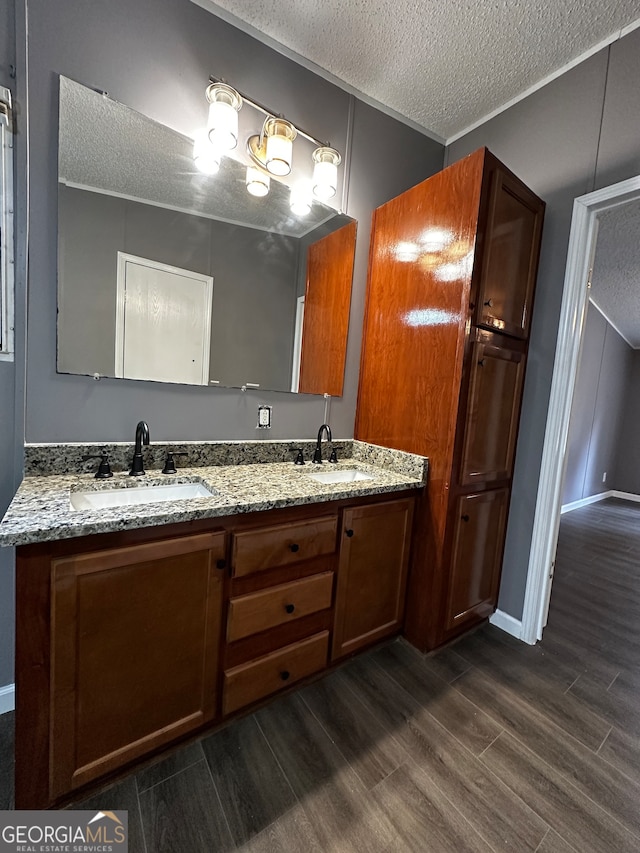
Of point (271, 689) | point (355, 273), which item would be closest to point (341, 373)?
point (355, 273)

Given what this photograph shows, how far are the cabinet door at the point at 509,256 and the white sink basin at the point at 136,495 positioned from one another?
145cm

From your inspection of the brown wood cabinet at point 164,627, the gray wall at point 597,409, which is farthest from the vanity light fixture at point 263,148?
the gray wall at point 597,409

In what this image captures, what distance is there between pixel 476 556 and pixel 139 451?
170cm

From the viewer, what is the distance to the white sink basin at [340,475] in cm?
185

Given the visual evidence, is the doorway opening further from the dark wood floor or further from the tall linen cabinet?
the dark wood floor

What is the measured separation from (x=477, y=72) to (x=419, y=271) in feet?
3.40

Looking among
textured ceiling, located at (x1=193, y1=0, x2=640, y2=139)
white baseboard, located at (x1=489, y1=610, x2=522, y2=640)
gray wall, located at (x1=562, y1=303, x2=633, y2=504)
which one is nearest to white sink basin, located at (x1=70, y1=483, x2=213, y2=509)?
white baseboard, located at (x1=489, y1=610, x2=522, y2=640)

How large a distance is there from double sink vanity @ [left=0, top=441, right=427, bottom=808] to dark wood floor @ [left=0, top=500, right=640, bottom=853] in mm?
126

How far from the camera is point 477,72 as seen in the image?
177cm

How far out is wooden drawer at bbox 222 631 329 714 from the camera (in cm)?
129

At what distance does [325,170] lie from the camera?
1.74m

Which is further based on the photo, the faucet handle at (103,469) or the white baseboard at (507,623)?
the white baseboard at (507,623)

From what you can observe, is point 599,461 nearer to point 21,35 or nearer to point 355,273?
point 355,273

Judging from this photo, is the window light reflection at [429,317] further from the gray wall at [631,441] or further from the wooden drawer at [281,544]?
the gray wall at [631,441]
